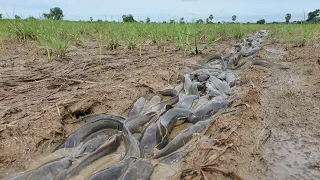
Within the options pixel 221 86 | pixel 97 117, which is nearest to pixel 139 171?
pixel 97 117

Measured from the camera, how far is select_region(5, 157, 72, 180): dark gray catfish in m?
1.85

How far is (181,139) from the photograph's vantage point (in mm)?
2438

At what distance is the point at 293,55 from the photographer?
644cm

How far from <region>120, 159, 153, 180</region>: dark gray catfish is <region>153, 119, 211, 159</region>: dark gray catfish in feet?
0.70

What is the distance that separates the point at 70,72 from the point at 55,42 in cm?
96

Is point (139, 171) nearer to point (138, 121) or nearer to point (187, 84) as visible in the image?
point (138, 121)

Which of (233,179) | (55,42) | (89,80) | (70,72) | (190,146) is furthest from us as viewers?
(55,42)

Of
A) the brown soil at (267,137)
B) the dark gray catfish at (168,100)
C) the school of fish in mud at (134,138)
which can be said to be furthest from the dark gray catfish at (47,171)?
the dark gray catfish at (168,100)

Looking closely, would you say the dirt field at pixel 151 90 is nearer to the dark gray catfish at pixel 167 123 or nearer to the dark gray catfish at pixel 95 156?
the dark gray catfish at pixel 167 123

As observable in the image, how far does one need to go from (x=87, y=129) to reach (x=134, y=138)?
0.47 meters

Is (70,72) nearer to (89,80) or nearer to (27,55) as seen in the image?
(89,80)

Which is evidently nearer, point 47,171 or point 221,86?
point 47,171

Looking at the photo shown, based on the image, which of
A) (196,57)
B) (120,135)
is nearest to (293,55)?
(196,57)

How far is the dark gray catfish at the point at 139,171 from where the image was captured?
6.04 feet
